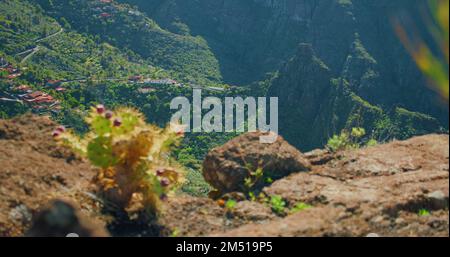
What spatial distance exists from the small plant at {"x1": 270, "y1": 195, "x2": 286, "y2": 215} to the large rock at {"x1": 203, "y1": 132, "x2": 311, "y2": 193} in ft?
2.20

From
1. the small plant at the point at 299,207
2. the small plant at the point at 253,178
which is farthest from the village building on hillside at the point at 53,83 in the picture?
the small plant at the point at 299,207

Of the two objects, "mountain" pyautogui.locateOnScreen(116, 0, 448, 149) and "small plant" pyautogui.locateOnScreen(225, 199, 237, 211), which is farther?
"mountain" pyautogui.locateOnScreen(116, 0, 448, 149)

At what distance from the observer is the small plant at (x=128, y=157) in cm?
640

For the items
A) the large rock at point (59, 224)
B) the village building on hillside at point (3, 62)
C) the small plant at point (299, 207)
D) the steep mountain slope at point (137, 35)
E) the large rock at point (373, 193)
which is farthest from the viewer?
the steep mountain slope at point (137, 35)

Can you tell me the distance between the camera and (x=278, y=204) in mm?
6809

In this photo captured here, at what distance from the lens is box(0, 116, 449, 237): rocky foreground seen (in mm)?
5695

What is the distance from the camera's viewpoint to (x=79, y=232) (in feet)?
17.2

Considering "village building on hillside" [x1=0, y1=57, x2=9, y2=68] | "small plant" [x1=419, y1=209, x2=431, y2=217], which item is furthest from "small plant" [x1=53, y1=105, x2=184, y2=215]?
"village building on hillside" [x1=0, y1=57, x2=9, y2=68]

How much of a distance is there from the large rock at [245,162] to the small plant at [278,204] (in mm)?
670

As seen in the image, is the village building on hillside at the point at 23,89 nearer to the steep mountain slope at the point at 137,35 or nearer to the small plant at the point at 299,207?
the steep mountain slope at the point at 137,35

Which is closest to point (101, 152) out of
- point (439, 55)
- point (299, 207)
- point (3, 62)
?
point (299, 207)

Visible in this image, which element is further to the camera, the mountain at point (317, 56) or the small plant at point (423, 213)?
the mountain at point (317, 56)

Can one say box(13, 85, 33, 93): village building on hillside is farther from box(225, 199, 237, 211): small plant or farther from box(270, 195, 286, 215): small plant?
box(270, 195, 286, 215): small plant
